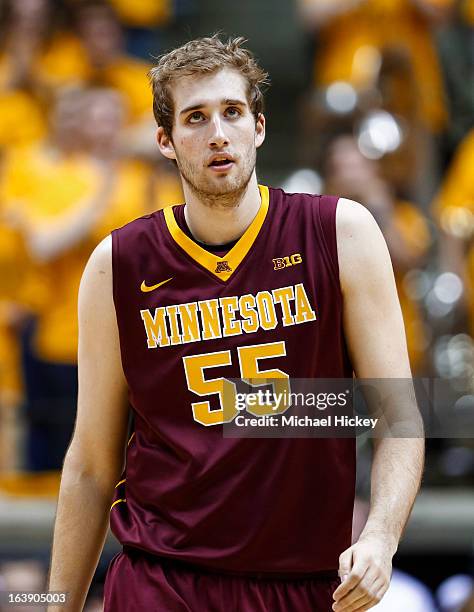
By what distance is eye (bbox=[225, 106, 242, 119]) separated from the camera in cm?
330

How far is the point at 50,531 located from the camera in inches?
232

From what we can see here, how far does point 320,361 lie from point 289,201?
0.48m

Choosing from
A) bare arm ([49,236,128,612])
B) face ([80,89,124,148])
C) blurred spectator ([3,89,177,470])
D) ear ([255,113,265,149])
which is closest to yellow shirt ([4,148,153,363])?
blurred spectator ([3,89,177,470])

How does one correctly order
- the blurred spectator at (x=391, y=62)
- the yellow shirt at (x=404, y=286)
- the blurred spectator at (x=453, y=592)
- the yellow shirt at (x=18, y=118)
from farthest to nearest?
1. the yellow shirt at (x=18, y=118)
2. the blurred spectator at (x=391, y=62)
3. the yellow shirt at (x=404, y=286)
4. the blurred spectator at (x=453, y=592)

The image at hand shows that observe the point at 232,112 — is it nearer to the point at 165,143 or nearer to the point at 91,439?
the point at 165,143

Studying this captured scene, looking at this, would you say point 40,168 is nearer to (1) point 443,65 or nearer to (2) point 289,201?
(1) point 443,65

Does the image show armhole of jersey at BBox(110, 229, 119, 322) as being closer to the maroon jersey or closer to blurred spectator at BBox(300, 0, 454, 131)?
the maroon jersey

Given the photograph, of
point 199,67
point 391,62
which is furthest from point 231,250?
point 391,62

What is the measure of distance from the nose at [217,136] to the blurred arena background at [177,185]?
2.14m

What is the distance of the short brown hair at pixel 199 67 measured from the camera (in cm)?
330

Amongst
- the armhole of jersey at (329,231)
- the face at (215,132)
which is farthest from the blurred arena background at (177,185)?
the face at (215,132)

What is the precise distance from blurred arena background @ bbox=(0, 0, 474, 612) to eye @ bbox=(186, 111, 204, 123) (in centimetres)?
213

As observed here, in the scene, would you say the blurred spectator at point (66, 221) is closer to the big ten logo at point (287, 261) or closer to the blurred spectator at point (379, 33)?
the blurred spectator at point (379, 33)

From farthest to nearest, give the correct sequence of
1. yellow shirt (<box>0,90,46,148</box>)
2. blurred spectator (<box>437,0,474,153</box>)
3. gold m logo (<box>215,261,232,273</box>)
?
1. blurred spectator (<box>437,0,474,153</box>)
2. yellow shirt (<box>0,90,46,148</box>)
3. gold m logo (<box>215,261,232,273</box>)
